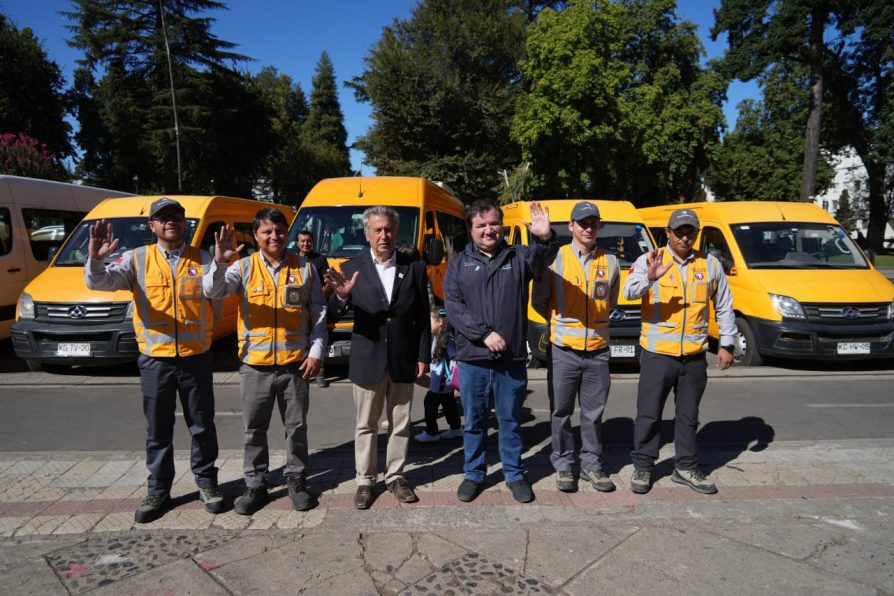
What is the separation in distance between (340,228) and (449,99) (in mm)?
22705

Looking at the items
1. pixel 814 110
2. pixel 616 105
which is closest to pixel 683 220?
pixel 814 110

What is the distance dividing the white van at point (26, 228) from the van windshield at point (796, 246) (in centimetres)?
988

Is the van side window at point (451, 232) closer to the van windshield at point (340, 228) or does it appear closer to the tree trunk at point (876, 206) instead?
the van windshield at point (340, 228)

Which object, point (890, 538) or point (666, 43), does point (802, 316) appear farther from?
point (666, 43)

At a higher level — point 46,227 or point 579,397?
point 46,227

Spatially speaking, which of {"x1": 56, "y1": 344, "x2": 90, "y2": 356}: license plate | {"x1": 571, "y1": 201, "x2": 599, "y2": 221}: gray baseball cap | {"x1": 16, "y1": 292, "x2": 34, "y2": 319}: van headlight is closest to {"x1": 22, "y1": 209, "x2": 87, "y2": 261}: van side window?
{"x1": 16, "y1": 292, "x2": 34, "y2": 319}: van headlight

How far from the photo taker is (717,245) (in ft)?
29.0

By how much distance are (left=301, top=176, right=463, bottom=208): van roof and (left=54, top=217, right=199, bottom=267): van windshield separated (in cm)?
179

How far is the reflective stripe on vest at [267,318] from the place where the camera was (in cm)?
367

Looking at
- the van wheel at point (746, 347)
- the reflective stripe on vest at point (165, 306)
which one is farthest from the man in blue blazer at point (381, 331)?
the van wheel at point (746, 347)

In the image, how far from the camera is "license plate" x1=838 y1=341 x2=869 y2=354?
748cm

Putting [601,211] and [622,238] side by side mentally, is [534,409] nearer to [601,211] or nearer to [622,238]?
[622,238]

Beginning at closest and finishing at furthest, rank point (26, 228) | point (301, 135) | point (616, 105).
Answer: point (26, 228) → point (616, 105) → point (301, 135)

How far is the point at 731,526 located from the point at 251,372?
120 inches
